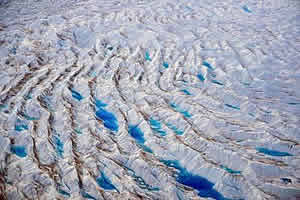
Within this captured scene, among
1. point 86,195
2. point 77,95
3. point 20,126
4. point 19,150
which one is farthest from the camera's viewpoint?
point 77,95

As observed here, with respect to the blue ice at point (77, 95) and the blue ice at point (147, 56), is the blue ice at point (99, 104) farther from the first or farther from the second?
the blue ice at point (147, 56)

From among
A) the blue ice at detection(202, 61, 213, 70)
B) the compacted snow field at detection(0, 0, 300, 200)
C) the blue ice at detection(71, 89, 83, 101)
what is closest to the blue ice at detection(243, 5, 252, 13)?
the compacted snow field at detection(0, 0, 300, 200)

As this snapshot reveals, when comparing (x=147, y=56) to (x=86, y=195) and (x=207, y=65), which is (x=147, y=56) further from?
(x=86, y=195)

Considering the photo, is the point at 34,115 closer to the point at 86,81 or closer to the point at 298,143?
the point at 86,81

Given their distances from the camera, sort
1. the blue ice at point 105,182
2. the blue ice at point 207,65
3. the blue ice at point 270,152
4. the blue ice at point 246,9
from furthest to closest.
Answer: the blue ice at point 246,9 → the blue ice at point 207,65 → the blue ice at point 270,152 → the blue ice at point 105,182

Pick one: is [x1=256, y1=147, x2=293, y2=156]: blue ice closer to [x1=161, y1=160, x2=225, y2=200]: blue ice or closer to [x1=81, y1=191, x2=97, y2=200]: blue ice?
[x1=161, y1=160, x2=225, y2=200]: blue ice

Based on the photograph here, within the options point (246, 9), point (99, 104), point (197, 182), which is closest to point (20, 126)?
point (99, 104)

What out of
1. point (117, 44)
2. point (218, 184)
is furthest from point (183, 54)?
point (218, 184)

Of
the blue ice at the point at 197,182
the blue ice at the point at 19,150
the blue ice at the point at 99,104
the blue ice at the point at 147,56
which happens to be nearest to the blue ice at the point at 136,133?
the blue ice at the point at 197,182

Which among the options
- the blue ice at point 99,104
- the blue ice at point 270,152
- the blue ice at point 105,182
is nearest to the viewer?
the blue ice at point 105,182
